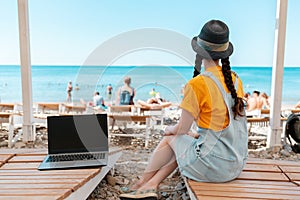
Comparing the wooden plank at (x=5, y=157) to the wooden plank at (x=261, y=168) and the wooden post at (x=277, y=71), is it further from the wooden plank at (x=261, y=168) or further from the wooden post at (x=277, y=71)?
the wooden post at (x=277, y=71)

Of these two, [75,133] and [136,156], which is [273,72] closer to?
[136,156]

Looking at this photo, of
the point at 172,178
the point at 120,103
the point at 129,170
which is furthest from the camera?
the point at 120,103

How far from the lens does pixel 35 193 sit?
1450mm

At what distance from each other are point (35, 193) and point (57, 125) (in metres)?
0.73

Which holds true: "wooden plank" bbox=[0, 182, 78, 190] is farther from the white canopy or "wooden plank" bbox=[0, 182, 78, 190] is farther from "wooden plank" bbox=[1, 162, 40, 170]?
the white canopy

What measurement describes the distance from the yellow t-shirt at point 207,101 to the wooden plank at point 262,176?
1.29 ft

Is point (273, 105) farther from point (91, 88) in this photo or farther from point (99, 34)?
point (99, 34)

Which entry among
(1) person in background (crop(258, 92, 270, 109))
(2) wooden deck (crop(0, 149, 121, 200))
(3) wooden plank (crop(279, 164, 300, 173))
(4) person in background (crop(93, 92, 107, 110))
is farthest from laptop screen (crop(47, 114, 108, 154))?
(1) person in background (crop(258, 92, 270, 109))

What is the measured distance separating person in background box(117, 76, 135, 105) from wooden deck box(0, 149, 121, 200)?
9.34ft

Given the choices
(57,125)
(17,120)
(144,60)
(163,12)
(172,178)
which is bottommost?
(172,178)

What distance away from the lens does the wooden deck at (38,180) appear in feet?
4.78

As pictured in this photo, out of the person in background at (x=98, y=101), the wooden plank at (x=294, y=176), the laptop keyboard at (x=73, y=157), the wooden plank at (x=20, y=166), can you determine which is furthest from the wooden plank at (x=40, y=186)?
the person in background at (x=98, y=101)

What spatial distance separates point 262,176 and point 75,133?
Result: 4.24 feet

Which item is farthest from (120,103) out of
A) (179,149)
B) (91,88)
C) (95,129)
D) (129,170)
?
(179,149)
